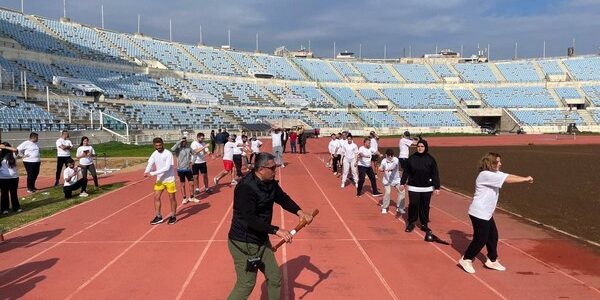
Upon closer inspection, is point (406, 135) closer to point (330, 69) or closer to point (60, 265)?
point (60, 265)

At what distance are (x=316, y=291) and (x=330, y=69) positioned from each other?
67563 millimetres

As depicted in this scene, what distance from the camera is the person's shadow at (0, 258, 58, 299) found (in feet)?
17.5

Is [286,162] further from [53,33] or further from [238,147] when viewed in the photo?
[53,33]

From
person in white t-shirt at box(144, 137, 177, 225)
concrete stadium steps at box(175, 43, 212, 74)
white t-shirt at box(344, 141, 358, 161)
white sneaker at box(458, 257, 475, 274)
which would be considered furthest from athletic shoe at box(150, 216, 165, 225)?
concrete stadium steps at box(175, 43, 212, 74)

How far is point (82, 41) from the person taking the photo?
48.3 m

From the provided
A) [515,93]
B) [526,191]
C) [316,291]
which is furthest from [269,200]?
[515,93]

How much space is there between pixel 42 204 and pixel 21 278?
5445 mm

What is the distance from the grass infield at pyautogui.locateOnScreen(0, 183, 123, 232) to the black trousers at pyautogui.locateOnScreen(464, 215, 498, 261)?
7.80 metres

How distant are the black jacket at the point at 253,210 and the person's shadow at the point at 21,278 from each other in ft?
10.0

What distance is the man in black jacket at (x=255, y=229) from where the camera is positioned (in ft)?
13.1

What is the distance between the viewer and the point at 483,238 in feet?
19.2

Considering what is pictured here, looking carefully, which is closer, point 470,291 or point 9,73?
point 470,291

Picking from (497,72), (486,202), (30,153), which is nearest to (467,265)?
(486,202)

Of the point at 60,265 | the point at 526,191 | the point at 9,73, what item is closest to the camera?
the point at 60,265
